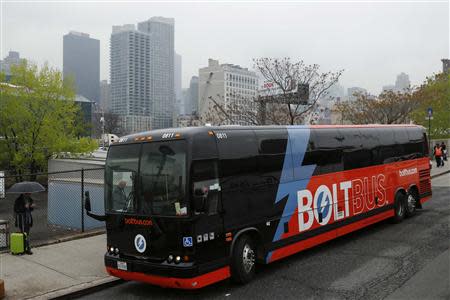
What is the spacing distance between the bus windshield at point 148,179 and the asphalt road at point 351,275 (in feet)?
5.04

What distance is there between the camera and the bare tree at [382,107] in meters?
41.2

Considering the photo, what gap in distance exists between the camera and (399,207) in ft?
45.1

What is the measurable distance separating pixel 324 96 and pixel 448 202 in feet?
37.8

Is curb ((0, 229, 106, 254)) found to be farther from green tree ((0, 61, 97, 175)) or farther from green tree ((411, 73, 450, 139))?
green tree ((411, 73, 450, 139))

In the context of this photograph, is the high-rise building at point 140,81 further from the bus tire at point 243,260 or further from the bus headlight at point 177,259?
the bus headlight at point 177,259

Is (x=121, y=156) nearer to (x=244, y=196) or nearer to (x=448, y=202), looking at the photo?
(x=244, y=196)

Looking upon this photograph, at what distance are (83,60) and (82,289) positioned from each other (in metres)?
142

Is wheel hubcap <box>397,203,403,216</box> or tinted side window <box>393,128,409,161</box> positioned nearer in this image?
wheel hubcap <box>397,203,403,216</box>

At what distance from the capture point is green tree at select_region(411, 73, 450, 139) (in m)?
43.3

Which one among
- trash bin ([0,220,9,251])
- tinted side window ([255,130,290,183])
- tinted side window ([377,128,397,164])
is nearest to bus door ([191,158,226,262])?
tinted side window ([255,130,290,183])

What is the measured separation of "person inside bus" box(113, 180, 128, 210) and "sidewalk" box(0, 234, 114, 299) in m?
1.52

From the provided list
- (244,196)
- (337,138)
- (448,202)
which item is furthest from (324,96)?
(244,196)

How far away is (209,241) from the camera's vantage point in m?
7.52

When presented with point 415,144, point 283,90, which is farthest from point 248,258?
point 283,90
